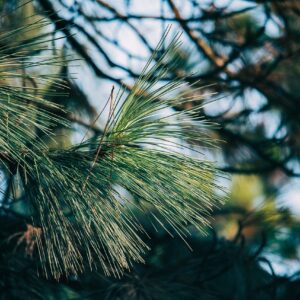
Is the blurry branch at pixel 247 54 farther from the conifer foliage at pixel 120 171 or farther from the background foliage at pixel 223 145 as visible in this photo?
the conifer foliage at pixel 120 171

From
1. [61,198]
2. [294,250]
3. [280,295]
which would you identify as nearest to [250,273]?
[280,295]

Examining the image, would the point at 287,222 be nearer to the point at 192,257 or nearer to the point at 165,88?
the point at 192,257

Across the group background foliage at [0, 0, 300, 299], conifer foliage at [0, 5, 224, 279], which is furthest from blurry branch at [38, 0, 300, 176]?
conifer foliage at [0, 5, 224, 279]

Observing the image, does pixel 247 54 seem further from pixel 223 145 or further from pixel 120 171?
pixel 120 171

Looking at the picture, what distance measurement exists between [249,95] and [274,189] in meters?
0.43

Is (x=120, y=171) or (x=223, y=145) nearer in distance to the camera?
(x=120, y=171)

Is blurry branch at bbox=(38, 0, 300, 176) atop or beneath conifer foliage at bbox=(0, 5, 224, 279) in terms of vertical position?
atop

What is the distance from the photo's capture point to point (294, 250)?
2967 mm

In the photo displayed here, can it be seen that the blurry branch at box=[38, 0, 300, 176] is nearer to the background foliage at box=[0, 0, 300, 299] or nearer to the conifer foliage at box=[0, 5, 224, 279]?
the background foliage at box=[0, 0, 300, 299]

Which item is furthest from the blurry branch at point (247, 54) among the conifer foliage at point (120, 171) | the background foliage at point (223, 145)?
the conifer foliage at point (120, 171)

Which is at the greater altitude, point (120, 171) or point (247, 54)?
point (247, 54)

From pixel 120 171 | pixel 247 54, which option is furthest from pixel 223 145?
pixel 120 171

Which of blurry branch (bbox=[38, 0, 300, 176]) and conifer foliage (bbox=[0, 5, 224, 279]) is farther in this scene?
blurry branch (bbox=[38, 0, 300, 176])

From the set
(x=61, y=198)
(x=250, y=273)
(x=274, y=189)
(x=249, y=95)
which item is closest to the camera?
(x=61, y=198)
